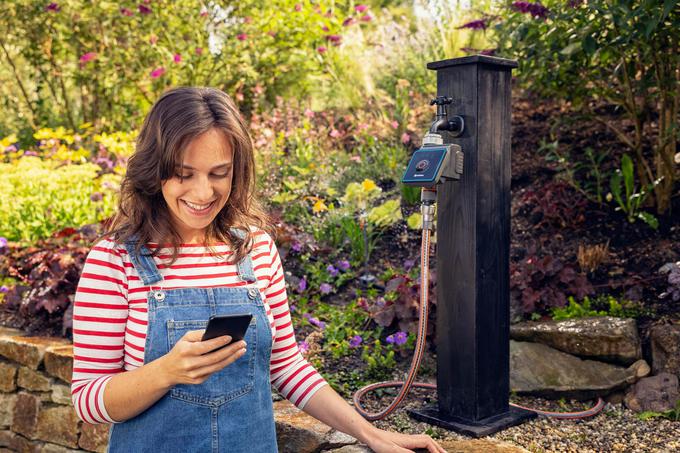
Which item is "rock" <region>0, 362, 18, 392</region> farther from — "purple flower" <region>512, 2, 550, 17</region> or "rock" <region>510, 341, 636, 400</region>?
"purple flower" <region>512, 2, 550, 17</region>

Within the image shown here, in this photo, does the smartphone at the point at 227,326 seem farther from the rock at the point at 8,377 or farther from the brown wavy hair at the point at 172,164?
the rock at the point at 8,377

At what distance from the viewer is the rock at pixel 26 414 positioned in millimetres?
3443

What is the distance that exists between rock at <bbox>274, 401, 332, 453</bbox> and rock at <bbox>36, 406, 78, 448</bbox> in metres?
1.23

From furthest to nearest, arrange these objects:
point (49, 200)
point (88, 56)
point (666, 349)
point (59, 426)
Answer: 1. point (88, 56)
2. point (49, 200)
3. point (59, 426)
4. point (666, 349)

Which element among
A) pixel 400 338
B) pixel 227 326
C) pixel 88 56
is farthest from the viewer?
pixel 88 56

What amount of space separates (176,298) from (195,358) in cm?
25

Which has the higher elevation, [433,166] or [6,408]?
[433,166]

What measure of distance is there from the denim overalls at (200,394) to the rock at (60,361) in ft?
5.28

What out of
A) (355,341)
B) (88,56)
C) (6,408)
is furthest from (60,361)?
(88,56)

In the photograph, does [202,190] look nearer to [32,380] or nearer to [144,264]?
[144,264]

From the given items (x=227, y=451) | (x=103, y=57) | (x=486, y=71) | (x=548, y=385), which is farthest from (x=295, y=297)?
(x=103, y=57)

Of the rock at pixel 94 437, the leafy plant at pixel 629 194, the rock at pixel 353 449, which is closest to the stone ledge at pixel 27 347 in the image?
the rock at pixel 94 437

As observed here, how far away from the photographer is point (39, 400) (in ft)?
11.2

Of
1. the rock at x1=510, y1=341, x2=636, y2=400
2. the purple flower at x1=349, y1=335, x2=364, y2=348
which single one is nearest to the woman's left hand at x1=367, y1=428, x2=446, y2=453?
the rock at x1=510, y1=341, x2=636, y2=400
